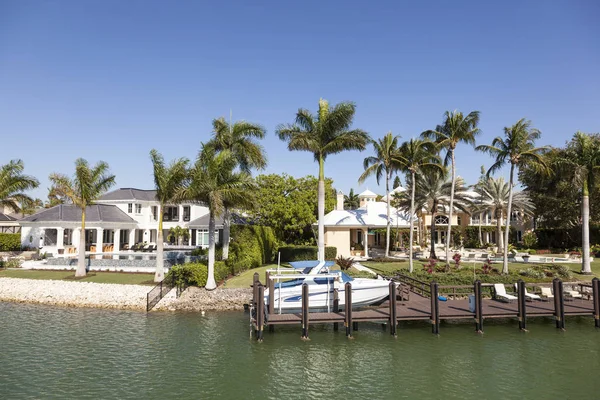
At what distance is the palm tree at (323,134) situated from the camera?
1088 inches

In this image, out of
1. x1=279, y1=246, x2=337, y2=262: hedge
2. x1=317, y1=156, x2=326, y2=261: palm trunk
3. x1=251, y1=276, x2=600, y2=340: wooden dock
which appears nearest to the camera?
x1=251, y1=276, x2=600, y2=340: wooden dock

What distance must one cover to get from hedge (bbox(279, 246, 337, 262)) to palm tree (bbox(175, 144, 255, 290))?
11.9 metres

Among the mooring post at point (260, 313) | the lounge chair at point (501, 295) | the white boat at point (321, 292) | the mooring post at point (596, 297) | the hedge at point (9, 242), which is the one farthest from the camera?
the hedge at point (9, 242)

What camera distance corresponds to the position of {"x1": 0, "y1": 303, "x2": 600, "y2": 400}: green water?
12523 millimetres

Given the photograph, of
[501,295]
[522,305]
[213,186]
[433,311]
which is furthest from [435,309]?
[213,186]

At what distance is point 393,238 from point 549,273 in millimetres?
24694

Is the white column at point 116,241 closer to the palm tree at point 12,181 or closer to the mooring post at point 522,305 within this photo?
the palm tree at point 12,181

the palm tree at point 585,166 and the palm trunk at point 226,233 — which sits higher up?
the palm tree at point 585,166

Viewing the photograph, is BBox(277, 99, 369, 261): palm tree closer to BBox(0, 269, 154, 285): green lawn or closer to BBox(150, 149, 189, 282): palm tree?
BBox(150, 149, 189, 282): palm tree

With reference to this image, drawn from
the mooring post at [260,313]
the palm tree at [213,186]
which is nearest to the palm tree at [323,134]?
the palm tree at [213,186]

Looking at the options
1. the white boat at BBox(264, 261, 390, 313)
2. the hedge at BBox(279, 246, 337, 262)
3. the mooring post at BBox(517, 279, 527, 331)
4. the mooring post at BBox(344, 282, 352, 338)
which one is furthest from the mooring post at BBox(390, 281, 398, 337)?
the hedge at BBox(279, 246, 337, 262)

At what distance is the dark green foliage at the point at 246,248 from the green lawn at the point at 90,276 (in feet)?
20.1

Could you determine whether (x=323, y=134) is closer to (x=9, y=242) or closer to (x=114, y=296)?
(x=114, y=296)

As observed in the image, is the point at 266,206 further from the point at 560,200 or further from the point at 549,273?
the point at 560,200
